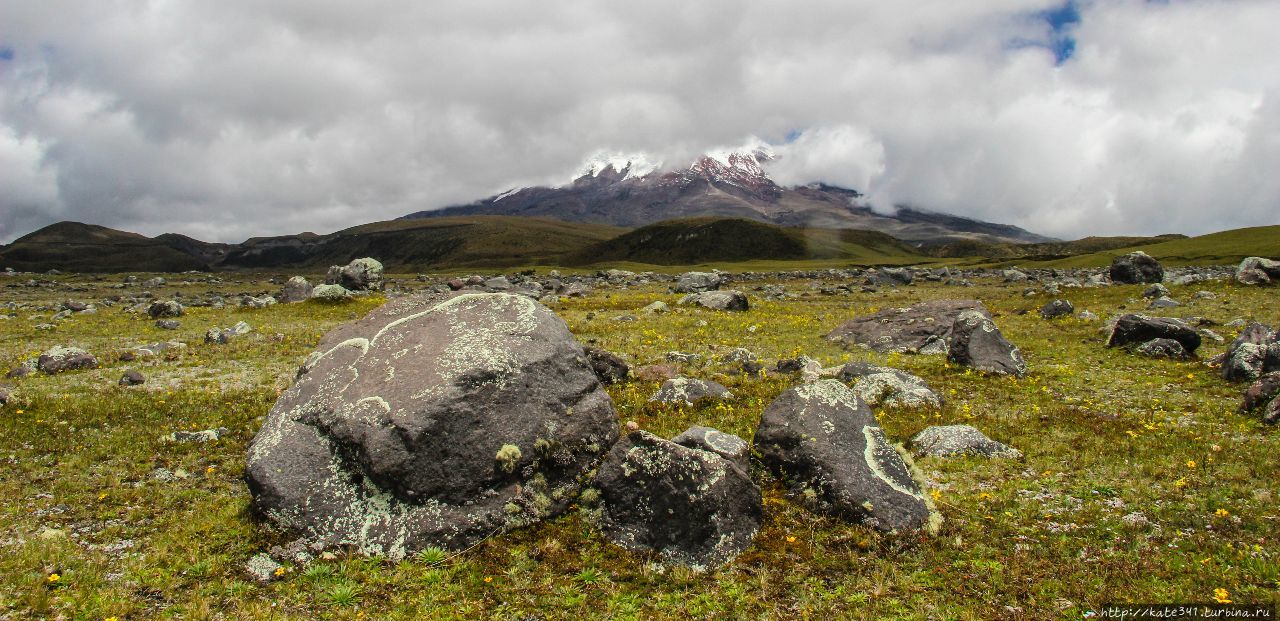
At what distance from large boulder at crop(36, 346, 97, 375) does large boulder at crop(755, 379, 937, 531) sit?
27.9 m

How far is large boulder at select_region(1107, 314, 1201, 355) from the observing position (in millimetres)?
25844

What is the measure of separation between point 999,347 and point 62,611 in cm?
2815

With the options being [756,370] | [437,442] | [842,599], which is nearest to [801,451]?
[842,599]

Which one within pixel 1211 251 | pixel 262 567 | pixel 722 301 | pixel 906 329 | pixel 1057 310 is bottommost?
pixel 262 567

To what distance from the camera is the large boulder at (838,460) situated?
1173cm

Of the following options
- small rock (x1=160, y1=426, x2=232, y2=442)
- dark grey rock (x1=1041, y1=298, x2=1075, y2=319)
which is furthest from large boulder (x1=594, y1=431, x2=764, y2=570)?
dark grey rock (x1=1041, y1=298, x2=1075, y2=319)

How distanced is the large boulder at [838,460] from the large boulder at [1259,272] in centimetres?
5820

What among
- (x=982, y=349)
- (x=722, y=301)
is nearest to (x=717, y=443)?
(x=982, y=349)

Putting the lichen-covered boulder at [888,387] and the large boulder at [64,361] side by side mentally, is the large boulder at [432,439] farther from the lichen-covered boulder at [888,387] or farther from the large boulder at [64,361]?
the large boulder at [64,361]

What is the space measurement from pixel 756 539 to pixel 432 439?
6.42 m

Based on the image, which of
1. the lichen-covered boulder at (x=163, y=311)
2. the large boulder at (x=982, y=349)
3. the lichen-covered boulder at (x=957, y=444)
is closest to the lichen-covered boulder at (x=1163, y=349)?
the large boulder at (x=982, y=349)

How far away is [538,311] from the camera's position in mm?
14992

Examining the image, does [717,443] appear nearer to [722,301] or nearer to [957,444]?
[957,444]

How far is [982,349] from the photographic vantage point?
24.6 metres
